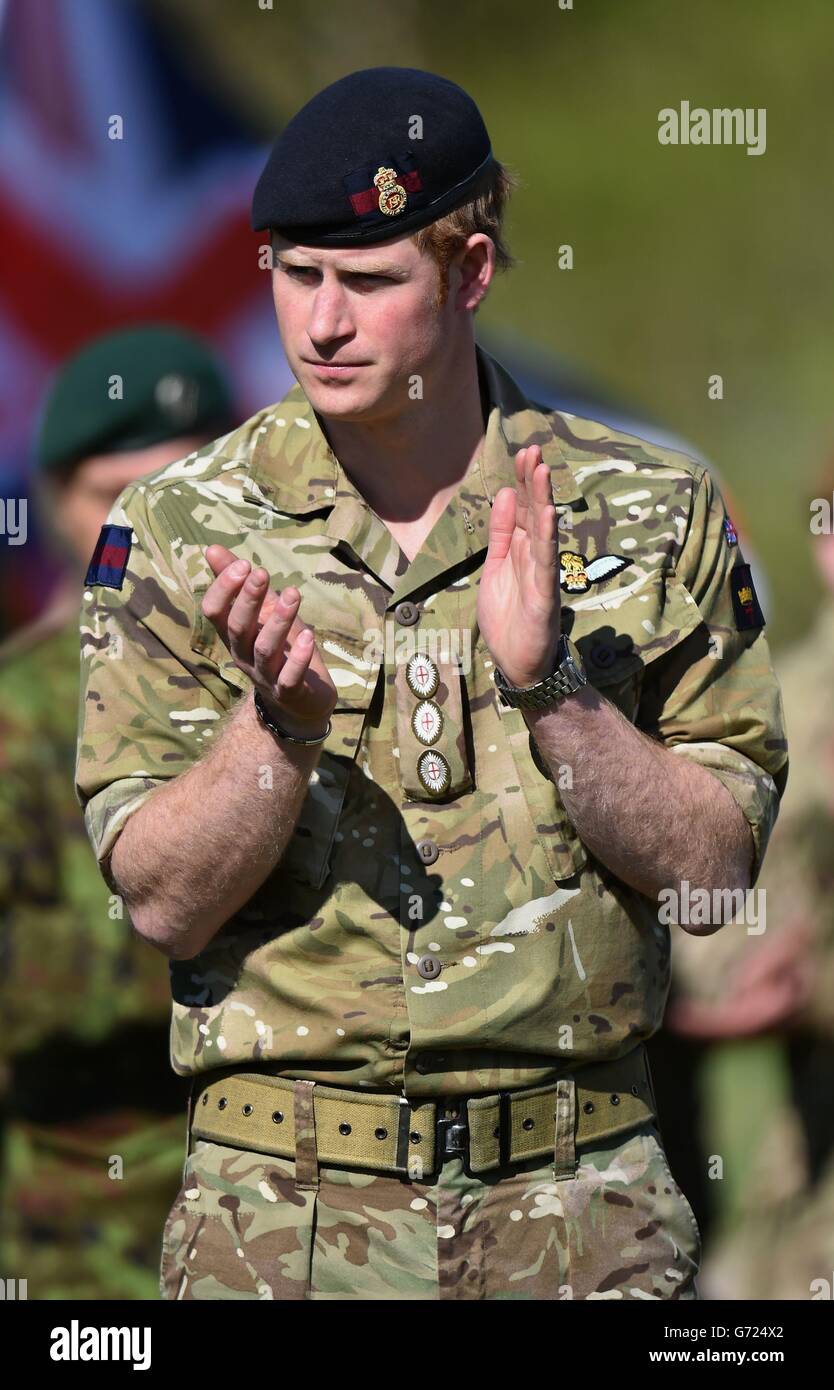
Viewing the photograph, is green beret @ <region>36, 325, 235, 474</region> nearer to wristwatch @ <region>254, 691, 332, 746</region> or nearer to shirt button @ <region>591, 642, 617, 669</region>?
shirt button @ <region>591, 642, 617, 669</region>

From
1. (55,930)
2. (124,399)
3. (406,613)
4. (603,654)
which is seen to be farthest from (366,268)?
(55,930)

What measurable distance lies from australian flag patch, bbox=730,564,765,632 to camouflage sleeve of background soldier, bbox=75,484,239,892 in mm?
702

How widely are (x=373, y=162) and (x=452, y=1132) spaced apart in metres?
1.21

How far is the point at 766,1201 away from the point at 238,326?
7.51ft

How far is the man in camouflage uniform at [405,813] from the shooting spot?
251 cm

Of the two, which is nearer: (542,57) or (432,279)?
(432,279)

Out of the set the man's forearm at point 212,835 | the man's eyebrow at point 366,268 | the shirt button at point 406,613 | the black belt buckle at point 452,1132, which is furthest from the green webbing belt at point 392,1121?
the man's eyebrow at point 366,268

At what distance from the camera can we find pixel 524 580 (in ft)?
7.96

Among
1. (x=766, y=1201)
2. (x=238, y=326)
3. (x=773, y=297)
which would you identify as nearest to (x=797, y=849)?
(x=766, y=1201)

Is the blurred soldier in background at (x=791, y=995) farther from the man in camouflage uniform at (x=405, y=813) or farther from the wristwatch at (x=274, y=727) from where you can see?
the wristwatch at (x=274, y=727)

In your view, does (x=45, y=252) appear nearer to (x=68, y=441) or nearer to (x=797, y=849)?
(x=68, y=441)

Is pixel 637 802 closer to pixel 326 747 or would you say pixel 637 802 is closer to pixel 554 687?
pixel 554 687

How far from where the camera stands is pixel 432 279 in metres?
2.60

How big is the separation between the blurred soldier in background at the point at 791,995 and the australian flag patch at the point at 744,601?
5.95ft
